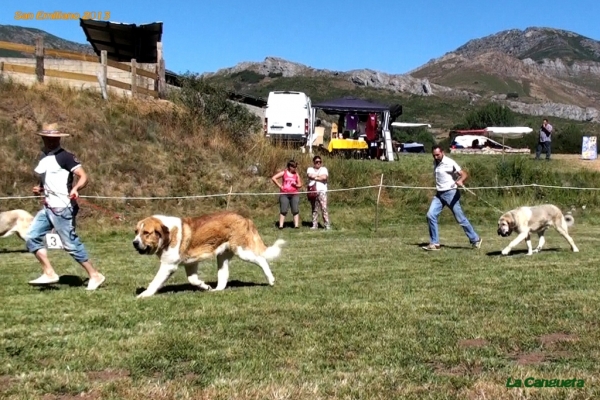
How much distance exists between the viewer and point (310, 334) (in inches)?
217

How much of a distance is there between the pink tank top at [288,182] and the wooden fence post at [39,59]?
31.2 feet

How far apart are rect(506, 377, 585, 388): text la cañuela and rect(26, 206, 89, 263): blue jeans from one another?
17.6 ft

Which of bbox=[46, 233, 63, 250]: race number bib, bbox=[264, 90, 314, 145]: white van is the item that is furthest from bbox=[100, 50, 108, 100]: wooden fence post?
bbox=[46, 233, 63, 250]: race number bib

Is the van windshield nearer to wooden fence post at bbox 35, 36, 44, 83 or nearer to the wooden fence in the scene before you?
the wooden fence

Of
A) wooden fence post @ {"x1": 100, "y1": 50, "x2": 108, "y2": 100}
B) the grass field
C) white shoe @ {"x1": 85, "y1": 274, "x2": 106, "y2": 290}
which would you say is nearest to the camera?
the grass field

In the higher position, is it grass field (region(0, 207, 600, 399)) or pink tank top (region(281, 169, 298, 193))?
pink tank top (region(281, 169, 298, 193))

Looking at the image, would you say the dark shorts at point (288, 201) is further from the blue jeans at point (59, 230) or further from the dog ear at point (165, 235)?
the dog ear at point (165, 235)

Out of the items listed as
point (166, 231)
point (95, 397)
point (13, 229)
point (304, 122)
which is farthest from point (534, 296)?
point (304, 122)

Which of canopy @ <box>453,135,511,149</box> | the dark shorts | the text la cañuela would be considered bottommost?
the text la cañuela

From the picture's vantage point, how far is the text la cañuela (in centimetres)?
407

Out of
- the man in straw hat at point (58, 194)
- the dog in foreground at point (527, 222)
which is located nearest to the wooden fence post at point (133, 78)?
the dog in foreground at point (527, 222)

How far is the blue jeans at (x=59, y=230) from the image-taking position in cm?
763

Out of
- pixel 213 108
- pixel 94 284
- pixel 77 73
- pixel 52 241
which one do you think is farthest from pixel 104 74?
pixel 94 284

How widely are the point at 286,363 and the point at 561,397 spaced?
1.87m
